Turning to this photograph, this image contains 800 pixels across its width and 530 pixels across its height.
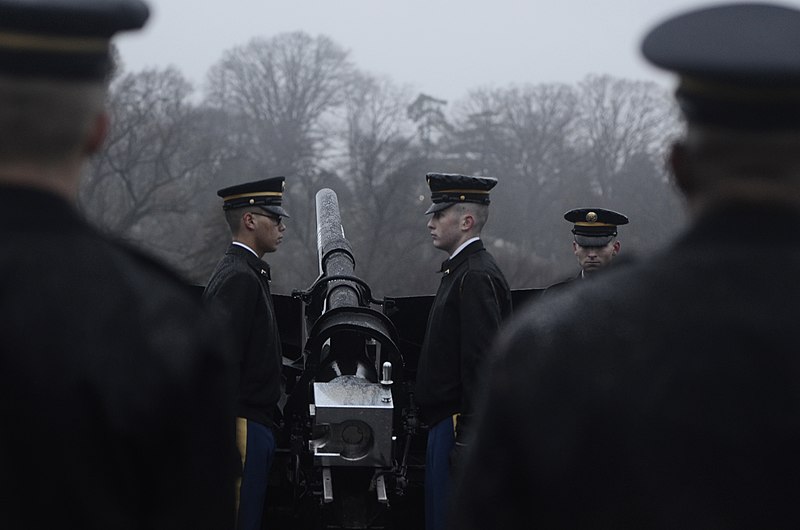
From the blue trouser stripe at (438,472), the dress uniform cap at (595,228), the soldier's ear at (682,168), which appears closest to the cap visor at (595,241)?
the dress uniform cap at (595,228)

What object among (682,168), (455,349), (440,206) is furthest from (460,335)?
(682,168)

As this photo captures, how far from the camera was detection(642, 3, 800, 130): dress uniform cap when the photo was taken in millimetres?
1999

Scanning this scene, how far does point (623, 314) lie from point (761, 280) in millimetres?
221

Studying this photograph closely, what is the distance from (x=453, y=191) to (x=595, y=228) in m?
1.64

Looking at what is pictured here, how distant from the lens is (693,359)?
77.0 inches

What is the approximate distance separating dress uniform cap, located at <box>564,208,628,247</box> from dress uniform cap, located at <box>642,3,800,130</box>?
18.7ft

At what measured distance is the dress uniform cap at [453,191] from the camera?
256 inches

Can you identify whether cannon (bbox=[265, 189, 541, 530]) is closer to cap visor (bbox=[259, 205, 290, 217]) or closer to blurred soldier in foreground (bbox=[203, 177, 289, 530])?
blurred soldier in foreground (bbox=[203, 177, 289, 530])

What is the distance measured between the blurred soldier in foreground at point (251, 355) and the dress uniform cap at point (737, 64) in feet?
12.7

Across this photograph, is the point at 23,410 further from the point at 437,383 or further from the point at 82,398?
the point at 437,383

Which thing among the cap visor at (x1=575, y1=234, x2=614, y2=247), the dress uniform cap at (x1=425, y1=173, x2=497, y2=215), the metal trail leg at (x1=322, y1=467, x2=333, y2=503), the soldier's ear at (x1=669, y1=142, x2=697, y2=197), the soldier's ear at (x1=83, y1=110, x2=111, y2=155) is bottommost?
the metal trail leg at (x1=322, y1=467, x2=333, y2=503)

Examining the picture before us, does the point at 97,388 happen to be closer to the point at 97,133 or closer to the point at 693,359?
the point at 97,133

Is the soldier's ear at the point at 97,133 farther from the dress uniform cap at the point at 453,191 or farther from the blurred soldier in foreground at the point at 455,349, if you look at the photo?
the dress uniform cap at the point at 453,191

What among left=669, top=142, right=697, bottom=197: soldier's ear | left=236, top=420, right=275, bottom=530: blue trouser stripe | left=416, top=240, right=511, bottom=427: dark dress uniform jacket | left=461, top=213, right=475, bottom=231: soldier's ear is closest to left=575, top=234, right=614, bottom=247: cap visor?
left=461, top=213, right=475, bottom=231: soldier's ear
